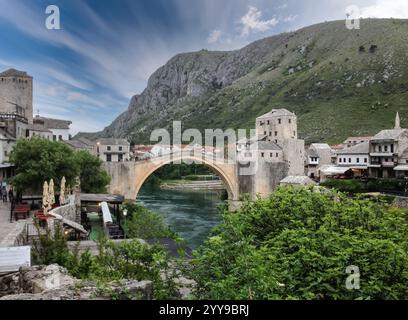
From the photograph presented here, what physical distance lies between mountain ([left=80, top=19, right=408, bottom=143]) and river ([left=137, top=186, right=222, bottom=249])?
3358 centimetres

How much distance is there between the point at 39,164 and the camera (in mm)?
21984

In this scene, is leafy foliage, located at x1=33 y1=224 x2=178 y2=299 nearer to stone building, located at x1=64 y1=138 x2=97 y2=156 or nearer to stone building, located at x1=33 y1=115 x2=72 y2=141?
stone building, located at x1=64 y1=138 x2=97 y2=156

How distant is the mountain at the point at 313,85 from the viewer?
72.1 meters

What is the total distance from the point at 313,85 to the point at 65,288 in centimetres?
9459

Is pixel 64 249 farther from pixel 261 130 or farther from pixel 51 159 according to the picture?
pixel 261 130

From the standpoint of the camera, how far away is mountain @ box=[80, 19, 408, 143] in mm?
72125

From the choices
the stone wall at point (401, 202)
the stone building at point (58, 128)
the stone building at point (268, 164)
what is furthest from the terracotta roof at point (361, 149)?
the stone building at point (58, 128)

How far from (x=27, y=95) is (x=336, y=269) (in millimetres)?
43776

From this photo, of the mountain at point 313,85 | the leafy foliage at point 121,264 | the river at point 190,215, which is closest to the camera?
the leafy foliage at point 121,264

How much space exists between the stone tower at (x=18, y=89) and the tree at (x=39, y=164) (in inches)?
760

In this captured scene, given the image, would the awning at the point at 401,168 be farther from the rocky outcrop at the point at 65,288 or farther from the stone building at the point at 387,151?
the rocky outcrop at the point at 65,288

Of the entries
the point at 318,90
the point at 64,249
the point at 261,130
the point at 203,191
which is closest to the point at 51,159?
the point at 64,249

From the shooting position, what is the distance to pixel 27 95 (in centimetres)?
4178

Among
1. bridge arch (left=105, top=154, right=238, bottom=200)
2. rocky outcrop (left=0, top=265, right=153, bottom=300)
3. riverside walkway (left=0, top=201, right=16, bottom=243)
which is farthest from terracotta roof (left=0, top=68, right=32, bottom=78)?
rocky outcrop (left=0, top=265, right=153, bottom=300)
